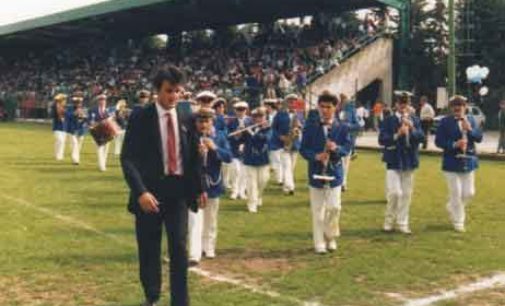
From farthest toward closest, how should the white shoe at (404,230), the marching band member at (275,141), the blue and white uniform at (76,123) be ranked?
the blue and white uniform at (76,123) → the marching band member at (275,141) → the white shoe at (404,230)

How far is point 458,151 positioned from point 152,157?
5974mm

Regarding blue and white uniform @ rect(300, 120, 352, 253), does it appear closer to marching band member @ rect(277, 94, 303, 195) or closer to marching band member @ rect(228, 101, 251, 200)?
marching band member @ rect(228, 101, 251, 200)

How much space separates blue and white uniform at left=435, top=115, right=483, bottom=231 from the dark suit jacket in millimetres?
5701

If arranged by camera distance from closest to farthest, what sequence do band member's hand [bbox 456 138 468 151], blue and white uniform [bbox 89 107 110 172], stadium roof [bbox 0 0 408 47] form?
band member's hand [bbox 456 138 468 151], blue and white uniform [bbox 89 107 110 172], stadium roof [bbox 0 0 408 47]

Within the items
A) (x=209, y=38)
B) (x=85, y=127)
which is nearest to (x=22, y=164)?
(x=85, y=127)

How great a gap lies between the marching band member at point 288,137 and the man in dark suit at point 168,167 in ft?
30.2

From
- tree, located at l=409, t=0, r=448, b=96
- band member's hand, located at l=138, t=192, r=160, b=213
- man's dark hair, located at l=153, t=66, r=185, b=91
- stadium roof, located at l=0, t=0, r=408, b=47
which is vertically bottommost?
band member's hand, located at l=138, t=192, r=160, b=213

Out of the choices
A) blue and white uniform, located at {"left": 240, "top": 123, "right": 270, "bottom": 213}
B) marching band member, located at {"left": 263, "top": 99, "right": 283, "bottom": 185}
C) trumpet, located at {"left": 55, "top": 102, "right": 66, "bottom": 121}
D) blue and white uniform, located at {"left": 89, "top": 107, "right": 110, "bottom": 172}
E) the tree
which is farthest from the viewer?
the tree

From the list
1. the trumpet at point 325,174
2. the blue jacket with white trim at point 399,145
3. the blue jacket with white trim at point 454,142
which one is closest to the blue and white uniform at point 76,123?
the blue jacket with white trim at point 399,145

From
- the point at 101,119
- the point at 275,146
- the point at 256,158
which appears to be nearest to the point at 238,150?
the point at 256,158

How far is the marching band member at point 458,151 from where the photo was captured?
1164cm

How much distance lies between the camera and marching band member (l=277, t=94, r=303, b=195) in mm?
16203

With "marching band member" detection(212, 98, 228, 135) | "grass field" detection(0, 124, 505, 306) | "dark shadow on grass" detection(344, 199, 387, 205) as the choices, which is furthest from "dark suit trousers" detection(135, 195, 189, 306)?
"dark shadow on grass" detection(344, 199, 387, 205)

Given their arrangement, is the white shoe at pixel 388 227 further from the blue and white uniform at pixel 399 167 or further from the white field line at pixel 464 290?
the white field line at pixel 464 290
